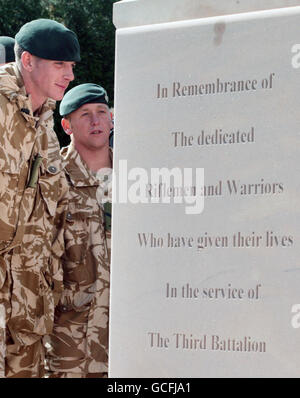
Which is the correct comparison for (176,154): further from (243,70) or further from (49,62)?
(49,62)

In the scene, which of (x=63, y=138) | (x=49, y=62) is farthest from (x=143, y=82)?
(x=63, y=138)

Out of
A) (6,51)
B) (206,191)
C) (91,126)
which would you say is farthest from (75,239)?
(206,191)

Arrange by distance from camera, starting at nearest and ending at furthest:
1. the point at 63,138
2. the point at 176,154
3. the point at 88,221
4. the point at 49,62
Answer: the point at 176,154
the point at 49,62
the point at 88,221
the point at 63,138

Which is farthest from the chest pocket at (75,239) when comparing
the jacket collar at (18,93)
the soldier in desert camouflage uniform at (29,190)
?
the jacket collar at (18,93)

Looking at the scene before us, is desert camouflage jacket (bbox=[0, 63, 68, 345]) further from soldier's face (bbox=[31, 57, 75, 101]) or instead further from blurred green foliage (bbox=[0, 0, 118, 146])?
blurred green foliage (bbox=[0, 0, 118, 146])

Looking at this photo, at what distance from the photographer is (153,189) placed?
150 inches

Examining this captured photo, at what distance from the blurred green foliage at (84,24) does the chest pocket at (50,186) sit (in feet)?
27.0

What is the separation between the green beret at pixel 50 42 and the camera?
4.87 m

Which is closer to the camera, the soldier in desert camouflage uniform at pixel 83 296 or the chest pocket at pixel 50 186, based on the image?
the chest pocket at pixel 50 186

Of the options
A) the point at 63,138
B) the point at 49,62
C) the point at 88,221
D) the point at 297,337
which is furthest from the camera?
the point at 63,138

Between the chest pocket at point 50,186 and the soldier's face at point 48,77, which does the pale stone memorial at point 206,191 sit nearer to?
the soldier's face at point 48,77

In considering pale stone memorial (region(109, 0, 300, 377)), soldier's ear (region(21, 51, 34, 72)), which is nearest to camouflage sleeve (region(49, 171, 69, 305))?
soldier's ear (region(21, 51, 34, 72))

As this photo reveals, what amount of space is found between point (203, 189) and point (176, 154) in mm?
188
